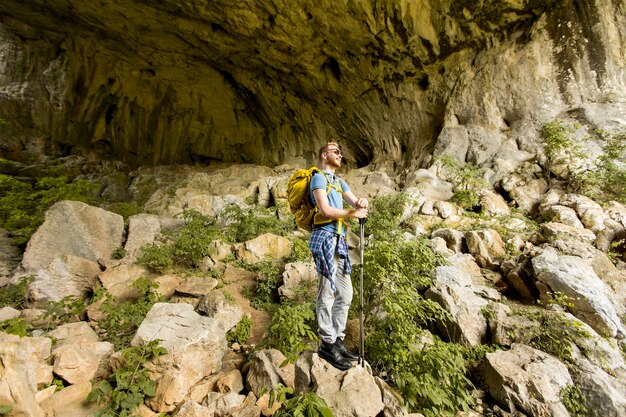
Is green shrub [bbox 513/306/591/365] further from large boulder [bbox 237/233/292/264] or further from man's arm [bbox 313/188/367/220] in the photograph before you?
large boulder [bbox 237/233/292/264]

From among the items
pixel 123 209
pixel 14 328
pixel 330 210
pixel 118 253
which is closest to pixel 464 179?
pixel 330 210

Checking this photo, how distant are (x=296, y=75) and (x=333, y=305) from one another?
1419 cm

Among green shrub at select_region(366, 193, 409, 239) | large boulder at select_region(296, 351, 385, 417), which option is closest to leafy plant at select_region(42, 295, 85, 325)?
large boulder at select_region(296, 351, 385, 417)

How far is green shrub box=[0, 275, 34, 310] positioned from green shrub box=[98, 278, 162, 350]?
1.39 m

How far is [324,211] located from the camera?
2.68m

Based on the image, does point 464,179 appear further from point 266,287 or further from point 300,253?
point 266,287

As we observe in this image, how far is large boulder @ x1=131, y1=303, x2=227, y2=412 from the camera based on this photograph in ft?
9.92

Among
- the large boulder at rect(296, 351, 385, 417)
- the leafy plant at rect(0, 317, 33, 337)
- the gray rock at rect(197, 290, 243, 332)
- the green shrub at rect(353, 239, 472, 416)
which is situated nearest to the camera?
the large boulder at rect(296, 351, 385, 417)

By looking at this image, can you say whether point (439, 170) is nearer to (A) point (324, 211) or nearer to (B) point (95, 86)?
(A) point (324, 211)

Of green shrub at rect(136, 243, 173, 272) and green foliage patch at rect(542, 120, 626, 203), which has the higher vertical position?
green foliage patch at rect(542, 120, 626, 203)

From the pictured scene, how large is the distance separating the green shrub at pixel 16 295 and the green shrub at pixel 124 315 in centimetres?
139

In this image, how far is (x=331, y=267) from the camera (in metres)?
2.78

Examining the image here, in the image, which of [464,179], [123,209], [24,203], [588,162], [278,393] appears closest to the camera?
[278,393]

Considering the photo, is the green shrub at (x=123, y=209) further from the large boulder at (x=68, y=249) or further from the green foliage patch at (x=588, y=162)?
the green foliage patch at (x=588, y=162)
